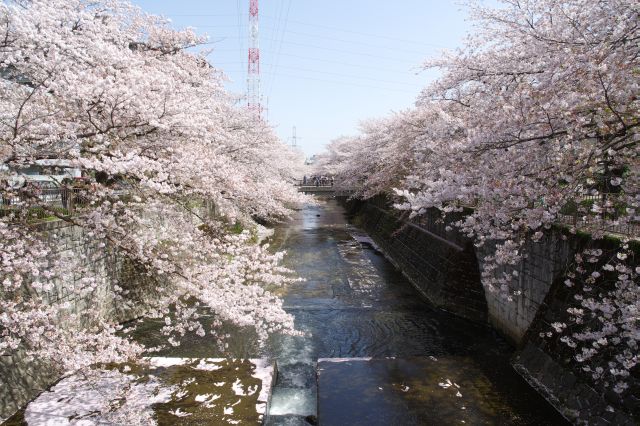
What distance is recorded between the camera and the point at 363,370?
30.2ft

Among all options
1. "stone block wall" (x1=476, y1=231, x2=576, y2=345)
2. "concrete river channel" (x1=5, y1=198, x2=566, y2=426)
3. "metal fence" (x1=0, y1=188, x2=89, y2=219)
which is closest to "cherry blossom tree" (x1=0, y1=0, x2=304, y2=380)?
"metal fence" (x1=0, y1=188, x2=89, y2=219)

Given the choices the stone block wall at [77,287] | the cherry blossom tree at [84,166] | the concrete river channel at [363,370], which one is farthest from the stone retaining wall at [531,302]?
the stone block wall at [77,287]

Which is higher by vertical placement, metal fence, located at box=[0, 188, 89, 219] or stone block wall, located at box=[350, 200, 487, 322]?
metal fence, located at box=[0, 188, 89, 219]

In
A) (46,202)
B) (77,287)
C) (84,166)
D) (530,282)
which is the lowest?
(530,282)

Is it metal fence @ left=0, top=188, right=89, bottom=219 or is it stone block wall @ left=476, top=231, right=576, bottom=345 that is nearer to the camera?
metal fence @ left=0, top=188, right=89, bottom=219

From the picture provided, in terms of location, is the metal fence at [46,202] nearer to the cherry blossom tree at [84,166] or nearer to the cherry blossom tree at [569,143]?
the cherry blossom tree at [84,166]

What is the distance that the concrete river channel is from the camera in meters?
7.30

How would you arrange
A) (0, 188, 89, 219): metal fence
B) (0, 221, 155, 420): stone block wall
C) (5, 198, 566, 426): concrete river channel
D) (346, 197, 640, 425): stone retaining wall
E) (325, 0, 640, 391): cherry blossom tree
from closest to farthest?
(325, 0, 640, 391): cherry blossom tree
(0, 188, 89, 219): metal fence
(346, 197, 640, 425): stone retaining wall
(0, 221, 155, 420): stone block wall
(5, 198, 566, 426): concrete river channel

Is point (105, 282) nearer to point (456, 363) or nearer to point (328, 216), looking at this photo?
point (456, 363)

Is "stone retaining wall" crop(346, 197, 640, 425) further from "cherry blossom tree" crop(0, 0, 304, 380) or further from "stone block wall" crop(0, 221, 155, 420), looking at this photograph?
"stone block wall" crop(0, 221, 155, 420)

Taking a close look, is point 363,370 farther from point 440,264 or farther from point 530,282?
point 440,264

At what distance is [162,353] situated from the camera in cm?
997

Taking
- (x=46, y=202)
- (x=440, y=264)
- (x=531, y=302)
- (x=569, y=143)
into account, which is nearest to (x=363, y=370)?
(x=531, y=302)

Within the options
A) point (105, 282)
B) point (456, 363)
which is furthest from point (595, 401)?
point (105, 282)
